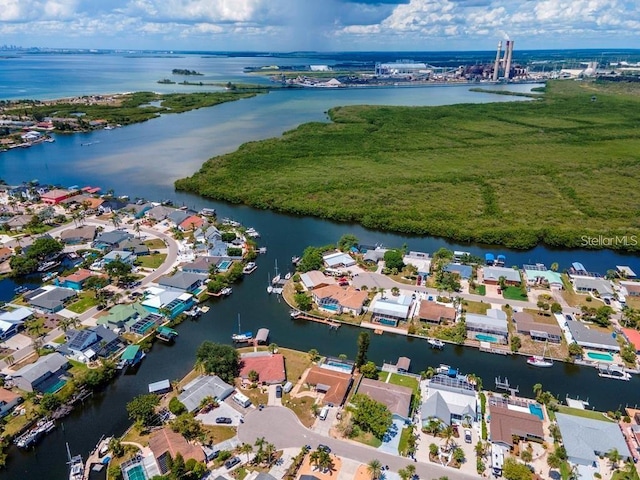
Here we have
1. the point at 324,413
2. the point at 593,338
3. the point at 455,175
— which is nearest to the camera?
the point at 324,413

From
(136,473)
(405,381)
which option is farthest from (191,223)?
(136,473)

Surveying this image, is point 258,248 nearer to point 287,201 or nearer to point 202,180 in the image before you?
point 287,201

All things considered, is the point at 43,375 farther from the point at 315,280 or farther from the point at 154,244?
the point at 315,280

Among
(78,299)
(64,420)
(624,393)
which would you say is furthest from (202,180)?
(624,393)

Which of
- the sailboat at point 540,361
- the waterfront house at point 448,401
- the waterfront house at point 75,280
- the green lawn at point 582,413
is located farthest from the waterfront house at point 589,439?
the waterfront house at point 75,280

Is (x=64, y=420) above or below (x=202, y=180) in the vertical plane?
below
